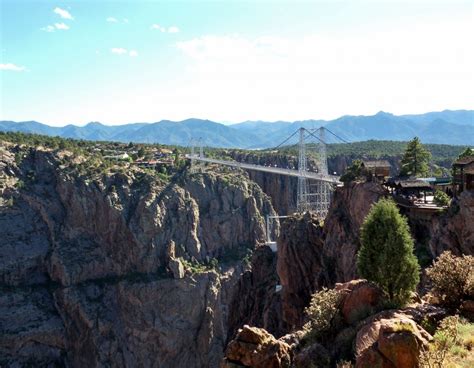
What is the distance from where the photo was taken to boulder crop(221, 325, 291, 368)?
16.6 m

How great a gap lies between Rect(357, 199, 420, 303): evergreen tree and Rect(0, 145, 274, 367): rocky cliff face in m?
47.4

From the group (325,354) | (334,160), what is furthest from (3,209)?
(334,160)

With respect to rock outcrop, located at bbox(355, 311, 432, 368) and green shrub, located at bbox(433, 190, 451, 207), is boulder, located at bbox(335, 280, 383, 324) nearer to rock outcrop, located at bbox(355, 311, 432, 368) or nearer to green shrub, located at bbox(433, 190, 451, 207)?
rock outcrop, located at bbox(355, 311, 432, 368)

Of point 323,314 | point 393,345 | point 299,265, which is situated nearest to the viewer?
point 393,345

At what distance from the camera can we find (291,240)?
1683 inches

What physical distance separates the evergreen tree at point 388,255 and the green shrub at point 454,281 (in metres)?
1.73

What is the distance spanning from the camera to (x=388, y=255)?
20.6 metres

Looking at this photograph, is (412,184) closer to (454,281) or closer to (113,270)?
(454,281)

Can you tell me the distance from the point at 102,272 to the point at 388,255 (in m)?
54.8

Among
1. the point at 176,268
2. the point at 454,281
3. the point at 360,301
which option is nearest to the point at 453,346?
the point at 454,281

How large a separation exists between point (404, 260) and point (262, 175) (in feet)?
283

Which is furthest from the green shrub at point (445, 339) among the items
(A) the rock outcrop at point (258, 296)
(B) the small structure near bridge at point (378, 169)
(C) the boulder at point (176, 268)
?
(C) the boulder at point (176, 268)

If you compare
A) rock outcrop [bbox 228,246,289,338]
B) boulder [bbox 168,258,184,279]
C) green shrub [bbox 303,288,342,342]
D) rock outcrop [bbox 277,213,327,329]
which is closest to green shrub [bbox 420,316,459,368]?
green shrub [bbox 303,288,342,342]

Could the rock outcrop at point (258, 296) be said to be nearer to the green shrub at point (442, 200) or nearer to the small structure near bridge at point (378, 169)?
the small structure near bridge at point (378, 169)
